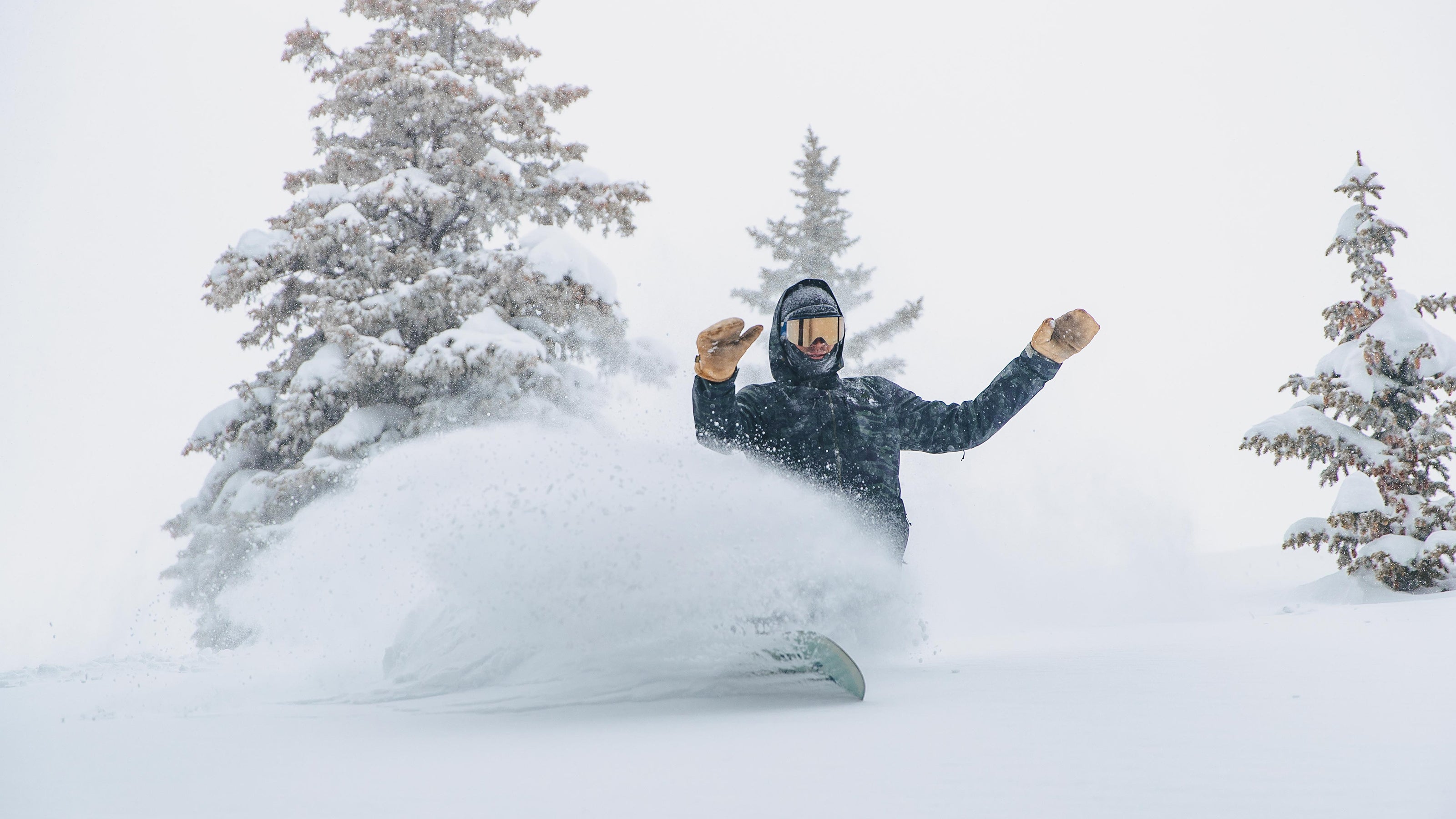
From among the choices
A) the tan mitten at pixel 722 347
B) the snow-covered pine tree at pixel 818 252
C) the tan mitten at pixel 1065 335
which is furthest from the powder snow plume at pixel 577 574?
the snow-covered pine tree at pixel 818 252

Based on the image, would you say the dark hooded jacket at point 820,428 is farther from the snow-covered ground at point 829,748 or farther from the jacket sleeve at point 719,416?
the snow-covered ground at point 829,748

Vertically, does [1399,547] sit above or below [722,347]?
below

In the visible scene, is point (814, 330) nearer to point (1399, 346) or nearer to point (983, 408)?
point (983, 408)

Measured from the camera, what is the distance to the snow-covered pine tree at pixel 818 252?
1454 centimetres

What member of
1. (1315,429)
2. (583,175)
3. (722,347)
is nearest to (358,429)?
(583,175)

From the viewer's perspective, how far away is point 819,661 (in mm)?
2783

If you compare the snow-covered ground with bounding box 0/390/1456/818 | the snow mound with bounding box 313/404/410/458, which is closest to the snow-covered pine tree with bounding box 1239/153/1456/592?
the snow-covered ground with bounding box 0/390/1456/818

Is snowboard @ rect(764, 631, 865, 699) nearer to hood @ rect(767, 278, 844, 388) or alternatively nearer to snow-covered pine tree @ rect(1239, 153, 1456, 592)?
hood @ rect(767, 278, 844, 388)

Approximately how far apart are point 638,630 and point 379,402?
733cm

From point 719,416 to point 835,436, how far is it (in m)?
0.53

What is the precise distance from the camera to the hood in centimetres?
405

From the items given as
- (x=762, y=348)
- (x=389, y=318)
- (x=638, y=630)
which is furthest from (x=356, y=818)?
(x=762, y=348)

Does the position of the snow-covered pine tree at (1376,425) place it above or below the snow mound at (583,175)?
below

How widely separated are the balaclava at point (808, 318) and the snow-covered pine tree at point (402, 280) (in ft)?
16.6
